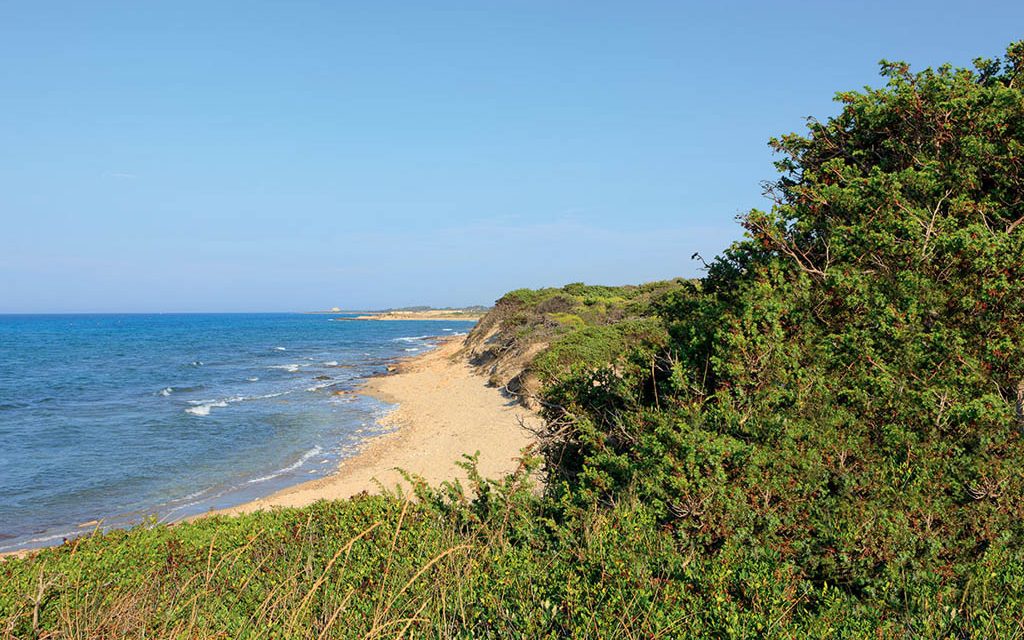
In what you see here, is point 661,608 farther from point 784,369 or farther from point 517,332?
point 517,332

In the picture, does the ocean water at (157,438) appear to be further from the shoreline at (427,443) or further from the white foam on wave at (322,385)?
the shoreline at (427,443)

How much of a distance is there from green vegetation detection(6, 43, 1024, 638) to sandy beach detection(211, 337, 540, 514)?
3.95 meters

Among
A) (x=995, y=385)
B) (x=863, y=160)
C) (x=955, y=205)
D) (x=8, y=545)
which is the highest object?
(x=863, y=160)

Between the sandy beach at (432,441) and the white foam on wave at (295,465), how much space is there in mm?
1593

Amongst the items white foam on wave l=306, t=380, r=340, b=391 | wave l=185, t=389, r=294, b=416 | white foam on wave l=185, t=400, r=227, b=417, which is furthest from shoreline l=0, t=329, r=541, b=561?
white foam on wave l=185, t=400, r=227, b=417

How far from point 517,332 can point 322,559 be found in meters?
30.0

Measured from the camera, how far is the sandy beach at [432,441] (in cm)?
1628

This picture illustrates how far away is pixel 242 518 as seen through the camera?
838 cm

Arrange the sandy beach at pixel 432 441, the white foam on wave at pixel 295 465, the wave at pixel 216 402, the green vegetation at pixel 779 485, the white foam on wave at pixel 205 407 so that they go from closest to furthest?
the green vegetation at pixel 779 485, the sandy beach at pixel 432 441, the white foam on wave at pixel 295 465, the white foam on wave at pixel 205 407, the wave at pixel 216 402

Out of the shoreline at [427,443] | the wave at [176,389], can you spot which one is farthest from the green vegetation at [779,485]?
the wave at [176,389]

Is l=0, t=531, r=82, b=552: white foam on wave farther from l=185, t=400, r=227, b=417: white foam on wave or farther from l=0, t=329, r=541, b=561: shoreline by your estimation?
l=185, t=400, r=227, b=417: white foam on wave

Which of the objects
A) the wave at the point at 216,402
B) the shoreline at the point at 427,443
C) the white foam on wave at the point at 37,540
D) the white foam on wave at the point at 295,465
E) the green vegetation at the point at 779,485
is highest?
the green vegetation at the point at 779,485

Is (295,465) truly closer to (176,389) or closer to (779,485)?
(779,485)

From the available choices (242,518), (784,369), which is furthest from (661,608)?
(242,518)
